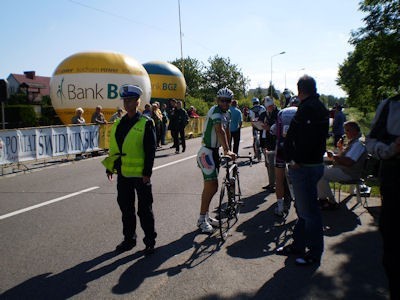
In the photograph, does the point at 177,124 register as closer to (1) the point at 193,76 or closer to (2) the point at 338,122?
(2) the point at 338,122

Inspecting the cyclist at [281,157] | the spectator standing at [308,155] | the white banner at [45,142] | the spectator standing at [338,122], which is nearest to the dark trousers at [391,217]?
the spectator standing at [308,155]

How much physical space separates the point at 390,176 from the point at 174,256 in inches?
108

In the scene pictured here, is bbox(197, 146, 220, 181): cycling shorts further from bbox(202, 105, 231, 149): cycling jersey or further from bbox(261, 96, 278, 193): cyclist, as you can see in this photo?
bbox(261, 96, 278, 193): cyclist

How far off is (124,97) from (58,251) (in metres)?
2.10

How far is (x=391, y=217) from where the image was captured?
125 inches

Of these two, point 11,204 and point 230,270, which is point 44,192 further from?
point 230,270

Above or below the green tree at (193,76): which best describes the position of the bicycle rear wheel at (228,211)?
below

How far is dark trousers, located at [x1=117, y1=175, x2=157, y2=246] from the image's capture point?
5.07 meters

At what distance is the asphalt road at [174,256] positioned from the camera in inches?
158

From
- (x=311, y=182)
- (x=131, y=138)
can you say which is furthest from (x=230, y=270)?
(x=131, y=138)

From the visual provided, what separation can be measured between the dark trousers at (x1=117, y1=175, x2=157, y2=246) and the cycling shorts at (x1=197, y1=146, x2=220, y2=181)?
101 cm

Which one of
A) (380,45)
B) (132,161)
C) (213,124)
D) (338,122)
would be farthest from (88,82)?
(132,161)

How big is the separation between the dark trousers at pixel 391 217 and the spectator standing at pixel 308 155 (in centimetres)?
124

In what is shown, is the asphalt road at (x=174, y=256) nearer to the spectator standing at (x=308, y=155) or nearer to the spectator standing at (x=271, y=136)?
the spectator standing at (x=308, y=155)
